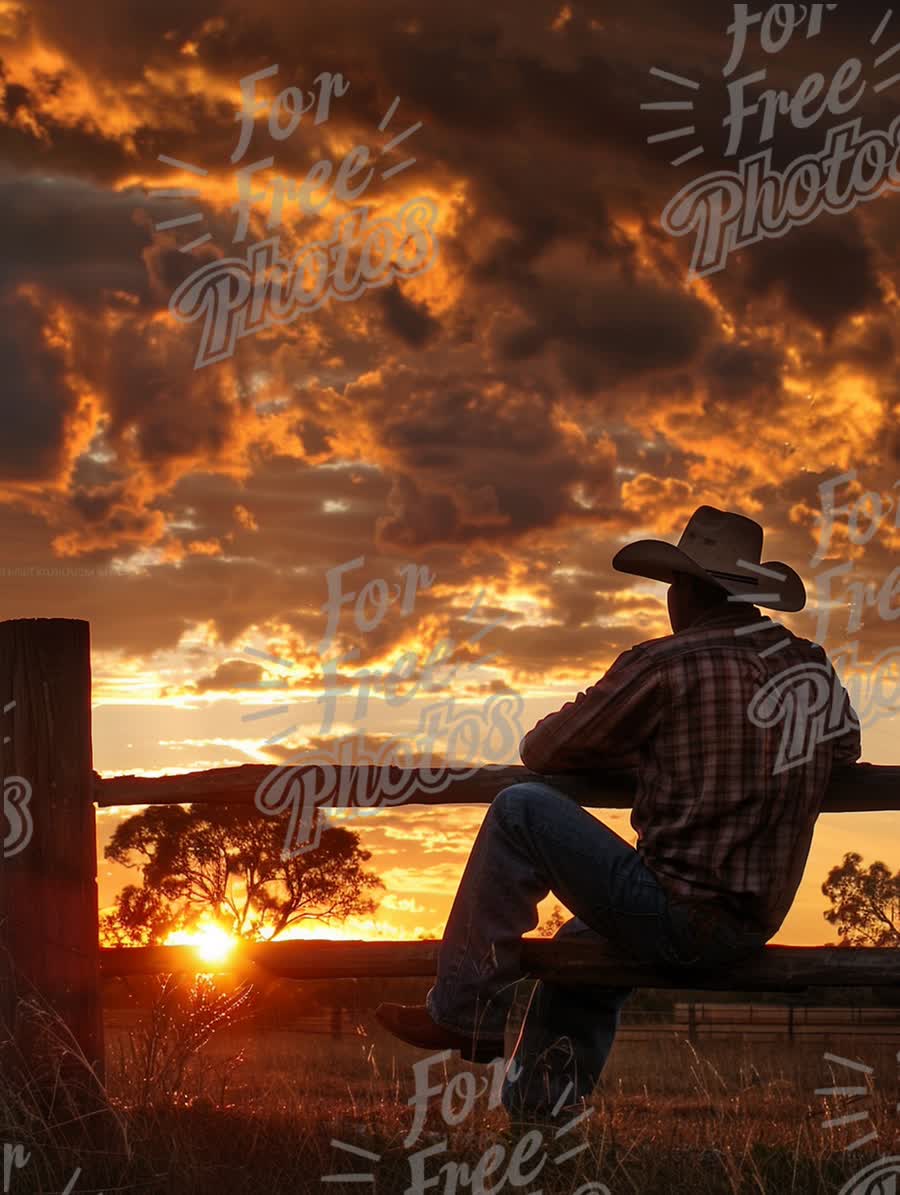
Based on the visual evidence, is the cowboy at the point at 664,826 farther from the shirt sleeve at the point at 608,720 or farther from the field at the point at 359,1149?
the field at the point at 359,1149

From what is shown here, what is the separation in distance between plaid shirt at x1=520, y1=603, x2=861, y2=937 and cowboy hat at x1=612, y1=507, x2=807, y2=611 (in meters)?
0.17

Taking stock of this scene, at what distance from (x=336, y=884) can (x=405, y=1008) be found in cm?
3094

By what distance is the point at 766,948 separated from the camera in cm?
430

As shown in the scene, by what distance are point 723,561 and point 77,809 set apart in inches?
99.1

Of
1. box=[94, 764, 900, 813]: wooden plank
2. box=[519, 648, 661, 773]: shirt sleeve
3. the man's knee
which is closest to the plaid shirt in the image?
box=[519, 648, 661, 773]: shirt sleeve

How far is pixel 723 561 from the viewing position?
4340mm

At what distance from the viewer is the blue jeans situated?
4078 mm

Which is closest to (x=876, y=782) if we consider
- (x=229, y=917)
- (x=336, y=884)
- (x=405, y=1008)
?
(x=405, y=1008)

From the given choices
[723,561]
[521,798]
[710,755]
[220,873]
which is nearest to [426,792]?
[521,798]

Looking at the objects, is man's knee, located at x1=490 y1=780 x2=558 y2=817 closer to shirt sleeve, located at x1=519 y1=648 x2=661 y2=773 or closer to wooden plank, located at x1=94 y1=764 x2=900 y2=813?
shirt sleeve, located at x1=519 y1=648 x2=661 y2=773

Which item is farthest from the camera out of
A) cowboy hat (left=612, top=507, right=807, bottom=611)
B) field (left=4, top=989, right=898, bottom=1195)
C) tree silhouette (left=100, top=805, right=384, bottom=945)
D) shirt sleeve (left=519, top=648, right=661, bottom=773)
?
tree silhouette (left=100, top=805, right=384, bottom=945)

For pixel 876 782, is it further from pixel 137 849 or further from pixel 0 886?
pixel 137 849

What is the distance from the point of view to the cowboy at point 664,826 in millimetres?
4074

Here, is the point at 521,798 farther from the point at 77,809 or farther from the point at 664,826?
the point at 77,809
